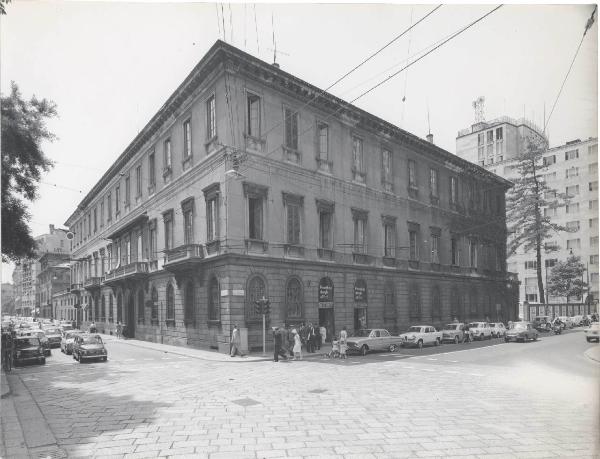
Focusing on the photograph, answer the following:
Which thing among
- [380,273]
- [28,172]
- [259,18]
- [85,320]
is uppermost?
[259,18]

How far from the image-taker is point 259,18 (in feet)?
35.4

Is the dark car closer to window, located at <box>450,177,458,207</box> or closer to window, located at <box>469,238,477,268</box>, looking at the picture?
window, located at <box>450,177,458,207</box>

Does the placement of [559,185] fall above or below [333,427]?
above

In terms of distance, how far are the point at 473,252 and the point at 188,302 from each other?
26.1m

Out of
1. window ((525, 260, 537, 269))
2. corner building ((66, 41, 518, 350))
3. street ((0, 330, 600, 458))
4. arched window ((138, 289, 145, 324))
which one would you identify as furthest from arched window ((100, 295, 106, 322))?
window ((525, 260, 537, 269))

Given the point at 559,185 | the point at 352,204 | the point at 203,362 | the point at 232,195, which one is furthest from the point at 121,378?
the point at 559,185

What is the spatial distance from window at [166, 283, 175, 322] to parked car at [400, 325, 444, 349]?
14351 millimetres

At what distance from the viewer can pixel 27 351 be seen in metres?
21.1

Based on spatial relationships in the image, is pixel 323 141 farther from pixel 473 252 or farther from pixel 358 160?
pixel 473 252

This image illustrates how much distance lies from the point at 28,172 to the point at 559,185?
22.9m

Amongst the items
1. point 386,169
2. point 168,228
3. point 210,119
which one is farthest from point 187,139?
point 386,169

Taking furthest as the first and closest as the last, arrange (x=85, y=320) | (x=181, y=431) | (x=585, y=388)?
(x=85, y=320) < (x=585, y=388) < (x=181, y=431)

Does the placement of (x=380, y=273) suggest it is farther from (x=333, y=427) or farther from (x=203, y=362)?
(x=333, y=427)

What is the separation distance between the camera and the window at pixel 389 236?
33.5 meters
